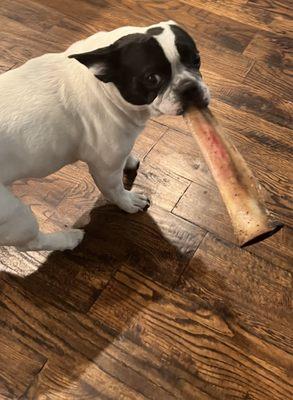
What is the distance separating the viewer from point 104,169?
1.27 metres

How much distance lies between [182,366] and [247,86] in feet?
4.04

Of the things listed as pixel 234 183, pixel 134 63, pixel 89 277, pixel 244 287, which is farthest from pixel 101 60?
pixel 244 287

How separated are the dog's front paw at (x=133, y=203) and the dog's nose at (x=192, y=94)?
1.64ft

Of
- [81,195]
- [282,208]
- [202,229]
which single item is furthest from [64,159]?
[282,208]

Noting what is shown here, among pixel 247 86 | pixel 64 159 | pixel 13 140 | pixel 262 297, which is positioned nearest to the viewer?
pixel 13 140

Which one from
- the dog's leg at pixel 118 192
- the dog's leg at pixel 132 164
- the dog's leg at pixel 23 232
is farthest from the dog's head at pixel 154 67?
the dog's leg at pixel 132 164

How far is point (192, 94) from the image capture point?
106 centimetres

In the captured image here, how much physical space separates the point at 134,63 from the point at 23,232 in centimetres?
57

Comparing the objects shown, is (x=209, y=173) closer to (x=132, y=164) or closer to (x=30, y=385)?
(x=132, y=164)

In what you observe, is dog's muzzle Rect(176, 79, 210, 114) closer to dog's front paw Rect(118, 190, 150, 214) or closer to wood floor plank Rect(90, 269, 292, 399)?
dog's front paw Rect(118, 190, 150, 214)

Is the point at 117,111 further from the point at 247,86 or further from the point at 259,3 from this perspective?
the point at 259,3

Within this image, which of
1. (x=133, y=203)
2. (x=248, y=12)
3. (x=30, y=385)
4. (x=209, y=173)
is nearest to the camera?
(x=30, y=385)

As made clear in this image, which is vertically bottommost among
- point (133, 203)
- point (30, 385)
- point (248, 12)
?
point (30, 385)

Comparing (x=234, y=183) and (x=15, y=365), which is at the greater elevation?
(x=234, y=183)
